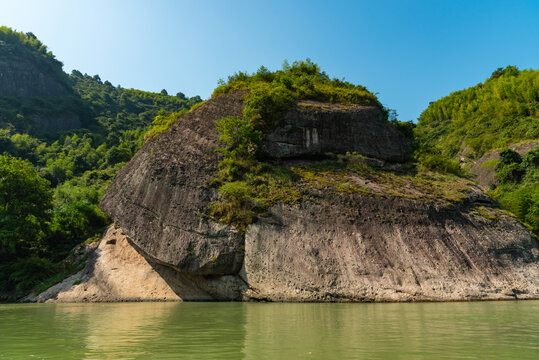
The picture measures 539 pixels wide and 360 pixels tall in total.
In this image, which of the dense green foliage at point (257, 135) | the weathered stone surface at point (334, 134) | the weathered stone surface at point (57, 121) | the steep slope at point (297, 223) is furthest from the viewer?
the weathered stone surface at point (57, 121)

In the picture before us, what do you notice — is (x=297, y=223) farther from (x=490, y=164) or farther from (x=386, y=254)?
(x=490, y=164)

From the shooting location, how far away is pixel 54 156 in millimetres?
58750

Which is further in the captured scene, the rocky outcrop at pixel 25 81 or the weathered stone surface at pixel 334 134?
the rocky outcrop at pixel 25 81

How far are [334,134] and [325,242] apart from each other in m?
9.99

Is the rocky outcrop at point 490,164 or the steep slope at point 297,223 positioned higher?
the rocky outcrop at point 490,164

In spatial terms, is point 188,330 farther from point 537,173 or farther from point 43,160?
point 43,160

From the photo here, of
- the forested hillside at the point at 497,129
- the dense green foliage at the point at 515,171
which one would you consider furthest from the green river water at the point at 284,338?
the dense green foliage at the point at 515,171

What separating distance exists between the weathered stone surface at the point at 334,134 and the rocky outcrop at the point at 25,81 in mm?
82964

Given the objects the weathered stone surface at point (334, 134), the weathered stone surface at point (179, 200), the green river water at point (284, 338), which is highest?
the weathered stone surface at point (334, 134)

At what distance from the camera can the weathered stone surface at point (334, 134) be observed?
22516mm

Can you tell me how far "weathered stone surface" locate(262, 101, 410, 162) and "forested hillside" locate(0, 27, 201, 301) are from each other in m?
7.86

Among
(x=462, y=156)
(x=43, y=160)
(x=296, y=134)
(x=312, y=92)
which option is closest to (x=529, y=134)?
(x=462, y=156)

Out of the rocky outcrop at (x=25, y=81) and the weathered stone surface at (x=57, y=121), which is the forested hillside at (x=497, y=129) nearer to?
the weathered stone surface at (x=57, y=121)

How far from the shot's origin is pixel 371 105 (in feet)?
88.1
